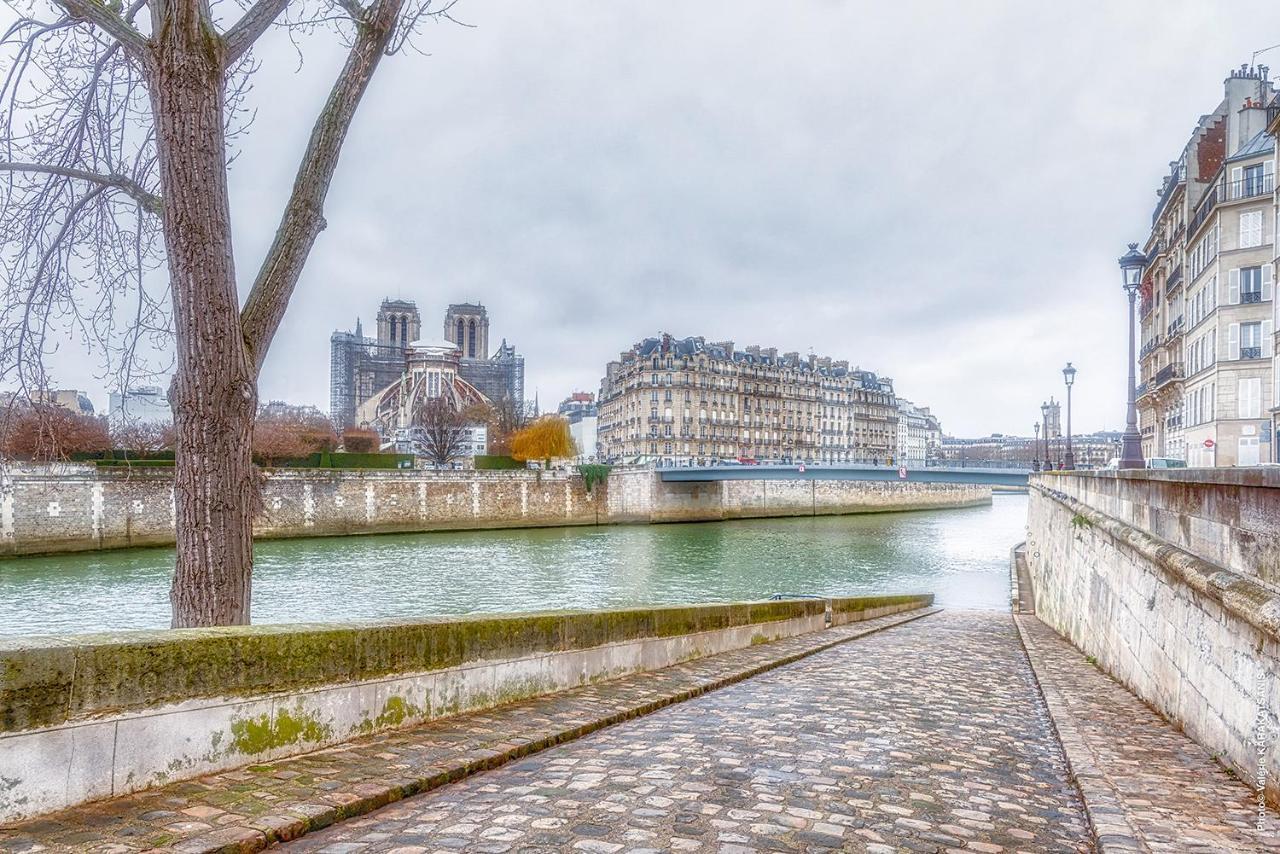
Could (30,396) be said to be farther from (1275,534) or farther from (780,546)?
(780,546)

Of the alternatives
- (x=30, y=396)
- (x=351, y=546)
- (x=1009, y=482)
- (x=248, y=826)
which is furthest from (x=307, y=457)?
(x=248, y=826)

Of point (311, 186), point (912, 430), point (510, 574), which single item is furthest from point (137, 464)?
point (912, 430)

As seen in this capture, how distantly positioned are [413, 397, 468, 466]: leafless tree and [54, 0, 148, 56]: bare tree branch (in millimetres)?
67698

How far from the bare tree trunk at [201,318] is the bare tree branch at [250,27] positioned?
0.51 ft

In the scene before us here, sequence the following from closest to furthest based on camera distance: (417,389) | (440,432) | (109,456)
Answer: (109,456)
(440,432)
(417,389)

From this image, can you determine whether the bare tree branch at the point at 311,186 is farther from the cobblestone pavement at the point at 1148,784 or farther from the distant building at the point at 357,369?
the distant building at the point at 357,369

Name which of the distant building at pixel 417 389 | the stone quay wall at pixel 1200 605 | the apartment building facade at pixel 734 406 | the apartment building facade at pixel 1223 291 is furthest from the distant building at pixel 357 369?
the stone quay wall at pixel 1200 605

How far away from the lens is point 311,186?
5922 millimetres

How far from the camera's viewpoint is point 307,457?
54.4 metres

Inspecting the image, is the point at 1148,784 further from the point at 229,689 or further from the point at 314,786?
the point at 229,689

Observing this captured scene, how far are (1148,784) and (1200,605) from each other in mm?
2041

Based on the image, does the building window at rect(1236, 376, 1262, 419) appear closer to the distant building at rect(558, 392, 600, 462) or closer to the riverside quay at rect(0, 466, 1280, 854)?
the riverside quay at rect(0, 466, 1280, 854)

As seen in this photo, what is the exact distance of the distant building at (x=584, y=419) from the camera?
128125mm

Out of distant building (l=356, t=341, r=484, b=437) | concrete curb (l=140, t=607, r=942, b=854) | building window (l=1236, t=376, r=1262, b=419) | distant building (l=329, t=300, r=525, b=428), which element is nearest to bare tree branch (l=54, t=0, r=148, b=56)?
concrete curb (l=140, t=607, r=942, b=854)
